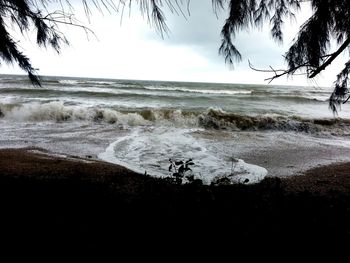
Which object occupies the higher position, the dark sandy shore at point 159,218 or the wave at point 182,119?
the dark sandy shore at point 159,218

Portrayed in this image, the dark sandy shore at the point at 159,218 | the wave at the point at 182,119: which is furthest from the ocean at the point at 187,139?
the dark sandy shore at the point at 159,218

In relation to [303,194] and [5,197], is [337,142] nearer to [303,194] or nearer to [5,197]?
[303,194]

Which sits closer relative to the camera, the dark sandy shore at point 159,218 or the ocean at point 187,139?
the dark sandy shore at point 159,218

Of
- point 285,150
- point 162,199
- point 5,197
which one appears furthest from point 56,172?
point 285,150

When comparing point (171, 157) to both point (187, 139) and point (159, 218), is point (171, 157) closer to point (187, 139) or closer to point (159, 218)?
point (187, 139)

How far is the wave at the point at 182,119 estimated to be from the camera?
13852 mm

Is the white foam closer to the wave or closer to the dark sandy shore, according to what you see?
the dark sandy shore

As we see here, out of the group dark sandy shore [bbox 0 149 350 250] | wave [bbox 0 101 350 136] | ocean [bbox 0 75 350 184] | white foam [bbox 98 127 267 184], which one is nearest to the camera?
dark sandy shore [bbox 0 149 350 250]

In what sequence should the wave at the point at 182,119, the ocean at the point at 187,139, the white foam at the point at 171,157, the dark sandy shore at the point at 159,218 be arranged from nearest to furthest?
1. the dark sandy shore at the point at 159,218
2. the white foam at the point at 171,157
3. the ocean at the point at 187,139
4. the wave at the point at 182,119

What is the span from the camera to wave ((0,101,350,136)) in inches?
545

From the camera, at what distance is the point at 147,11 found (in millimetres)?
1807

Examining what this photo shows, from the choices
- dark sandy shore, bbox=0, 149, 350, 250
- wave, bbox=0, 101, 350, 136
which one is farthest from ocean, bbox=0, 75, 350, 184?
dark sandy shore, bbox=0, 149, 350, 250

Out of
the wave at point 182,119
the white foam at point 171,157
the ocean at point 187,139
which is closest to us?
the white foam at point 171,157

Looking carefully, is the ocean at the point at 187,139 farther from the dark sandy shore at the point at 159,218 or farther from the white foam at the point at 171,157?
the dark sandy shore at the point at 159,218
